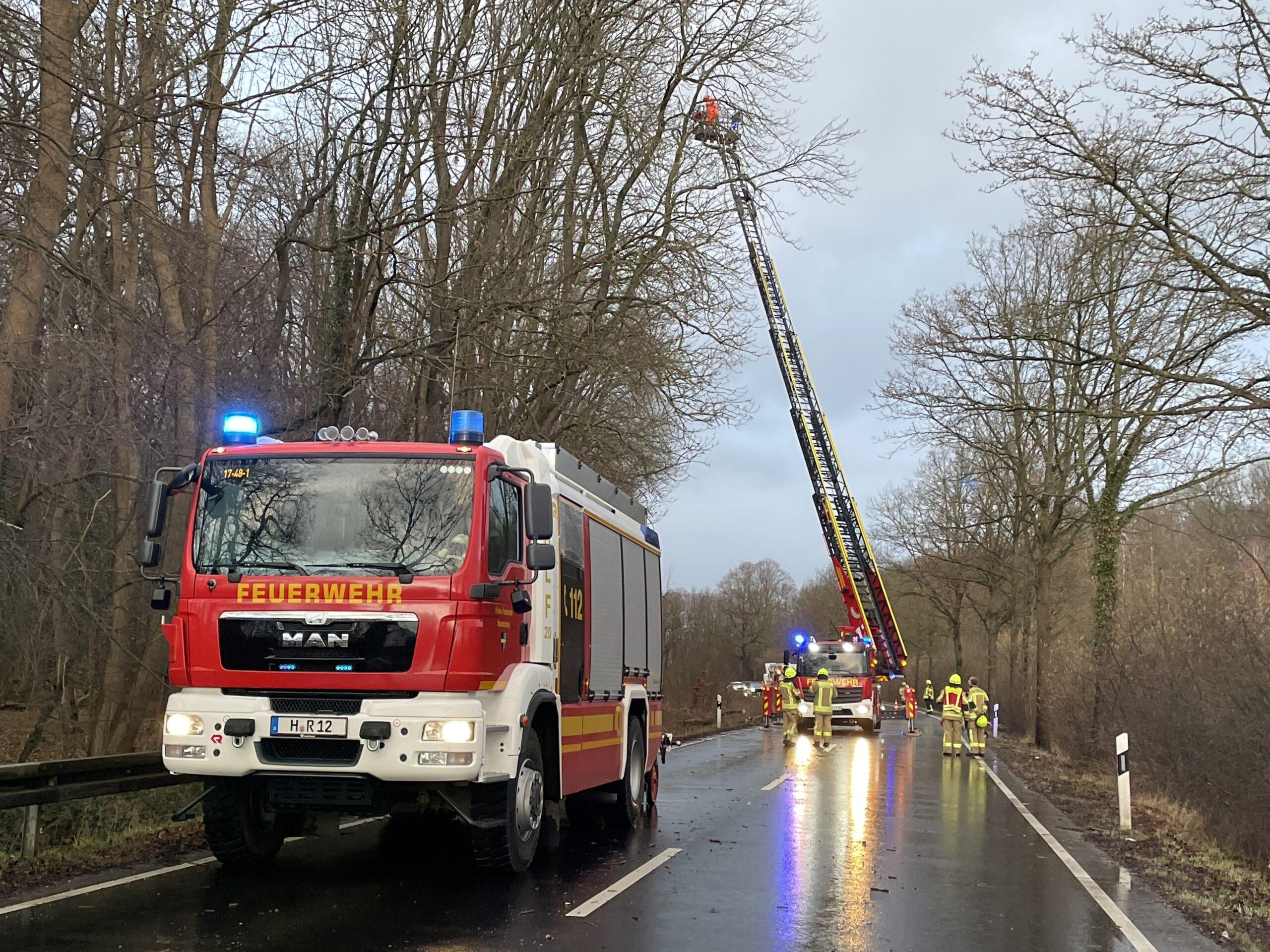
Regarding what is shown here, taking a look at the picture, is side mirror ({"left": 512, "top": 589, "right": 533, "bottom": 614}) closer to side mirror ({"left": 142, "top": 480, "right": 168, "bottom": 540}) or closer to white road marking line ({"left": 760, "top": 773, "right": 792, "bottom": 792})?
side mirror ({"left": 142, "top": 480, "right": 168, "bottom": 540})

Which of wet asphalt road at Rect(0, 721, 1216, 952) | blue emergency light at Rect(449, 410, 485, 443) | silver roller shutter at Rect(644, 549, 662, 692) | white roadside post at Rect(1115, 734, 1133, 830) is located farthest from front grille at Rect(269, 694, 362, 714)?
white roadside post at Rect(1115, 734, 1133, 830)

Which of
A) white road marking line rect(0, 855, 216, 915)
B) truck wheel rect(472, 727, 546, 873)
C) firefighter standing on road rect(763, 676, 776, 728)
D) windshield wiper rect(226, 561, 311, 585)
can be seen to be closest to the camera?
white road marking line rect(0, 855, 216, 915)

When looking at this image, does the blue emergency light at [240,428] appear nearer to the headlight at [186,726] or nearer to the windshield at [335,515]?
the windshield at [335,515]

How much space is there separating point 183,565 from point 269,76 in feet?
15.0

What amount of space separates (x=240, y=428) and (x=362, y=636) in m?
2.14

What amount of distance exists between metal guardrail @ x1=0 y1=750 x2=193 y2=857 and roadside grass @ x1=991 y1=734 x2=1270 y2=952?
7013 millimetres

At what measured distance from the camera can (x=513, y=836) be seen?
27.6ft

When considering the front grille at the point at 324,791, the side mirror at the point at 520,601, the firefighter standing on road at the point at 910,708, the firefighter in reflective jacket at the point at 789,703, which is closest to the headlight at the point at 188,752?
the front grille at the point at 324,791

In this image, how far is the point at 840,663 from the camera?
106 ft

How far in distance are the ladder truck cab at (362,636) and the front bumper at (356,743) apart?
0.01m

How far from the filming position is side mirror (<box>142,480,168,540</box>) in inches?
325

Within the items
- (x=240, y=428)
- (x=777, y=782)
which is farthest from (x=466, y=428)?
(x=777, y=782)

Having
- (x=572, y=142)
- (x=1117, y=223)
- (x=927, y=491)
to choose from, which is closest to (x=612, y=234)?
(x=572, y=142)

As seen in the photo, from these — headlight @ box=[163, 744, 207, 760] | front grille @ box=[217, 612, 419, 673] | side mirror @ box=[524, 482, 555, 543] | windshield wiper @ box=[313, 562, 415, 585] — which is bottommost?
headlight @ box=[163, 744, 207, 760]
